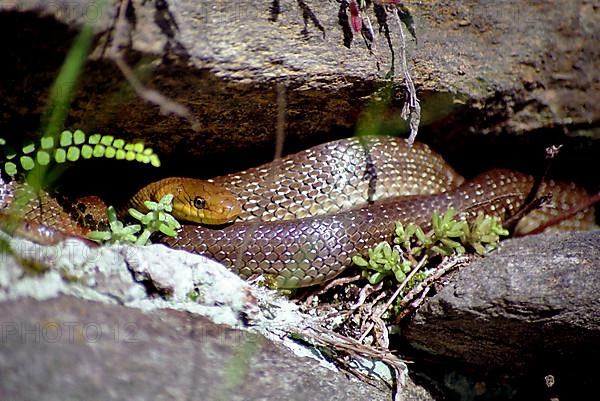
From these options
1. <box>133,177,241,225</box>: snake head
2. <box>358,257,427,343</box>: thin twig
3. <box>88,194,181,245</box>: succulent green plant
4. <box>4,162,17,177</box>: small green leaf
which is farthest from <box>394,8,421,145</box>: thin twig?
<box>4,162,17,177</box>: small green leaf

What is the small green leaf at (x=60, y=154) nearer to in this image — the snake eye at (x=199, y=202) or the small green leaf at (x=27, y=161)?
the small green leaf at (x=27, y=161)

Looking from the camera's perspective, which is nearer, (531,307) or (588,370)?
(531,307)

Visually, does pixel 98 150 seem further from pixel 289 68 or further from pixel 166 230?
pixel 289 68

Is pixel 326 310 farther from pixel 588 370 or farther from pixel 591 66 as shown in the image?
pixel 591 66

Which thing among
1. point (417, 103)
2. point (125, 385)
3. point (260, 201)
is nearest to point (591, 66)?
point (417, 103)

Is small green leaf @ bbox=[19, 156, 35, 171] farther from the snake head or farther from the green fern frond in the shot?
the snake head
